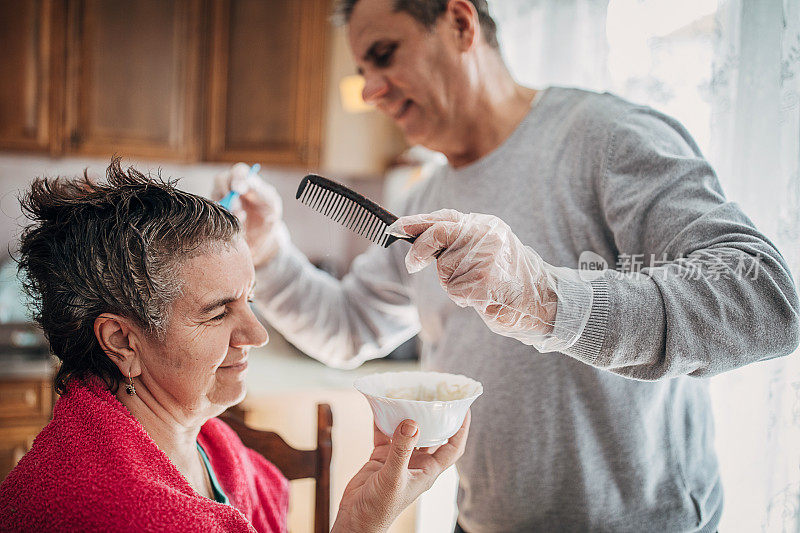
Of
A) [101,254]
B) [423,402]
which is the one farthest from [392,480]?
[101,254]

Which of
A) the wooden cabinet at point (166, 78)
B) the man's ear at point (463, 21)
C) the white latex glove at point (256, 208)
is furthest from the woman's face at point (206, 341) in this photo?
the wooden cabinet at point (166, 78)

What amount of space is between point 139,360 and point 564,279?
0.68 metres

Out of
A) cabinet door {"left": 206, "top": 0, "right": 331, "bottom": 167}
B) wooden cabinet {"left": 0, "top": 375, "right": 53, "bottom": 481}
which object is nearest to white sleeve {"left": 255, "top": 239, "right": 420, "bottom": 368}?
wooden cabinet {"left": 0, "top": 375, "right": 53, "bottom": 481}

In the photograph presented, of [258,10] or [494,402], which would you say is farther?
[258,10]

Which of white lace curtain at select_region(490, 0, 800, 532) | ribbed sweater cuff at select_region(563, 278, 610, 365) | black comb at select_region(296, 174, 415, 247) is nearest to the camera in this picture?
ribbed sweater cuff at select_region(563, 278, 610, 365)

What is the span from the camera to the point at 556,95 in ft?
4.09

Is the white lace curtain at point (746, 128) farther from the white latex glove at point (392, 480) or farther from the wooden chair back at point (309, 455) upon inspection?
the wooden chair back at point (309, 455)

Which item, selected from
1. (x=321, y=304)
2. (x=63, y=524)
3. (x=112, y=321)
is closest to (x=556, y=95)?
(x=321, y=304)

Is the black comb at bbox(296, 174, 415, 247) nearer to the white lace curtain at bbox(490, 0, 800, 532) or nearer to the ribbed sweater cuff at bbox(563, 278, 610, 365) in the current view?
the ribbed sweater cuff at bbox(563, 278, 610, 365)

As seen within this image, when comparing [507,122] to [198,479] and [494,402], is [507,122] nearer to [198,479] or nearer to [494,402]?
[494,402]

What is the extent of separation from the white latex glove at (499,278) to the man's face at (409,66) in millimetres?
487

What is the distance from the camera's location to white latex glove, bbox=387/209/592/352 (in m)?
0.82

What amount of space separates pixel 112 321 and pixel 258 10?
2373 millimetres

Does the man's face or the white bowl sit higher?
the man's face
